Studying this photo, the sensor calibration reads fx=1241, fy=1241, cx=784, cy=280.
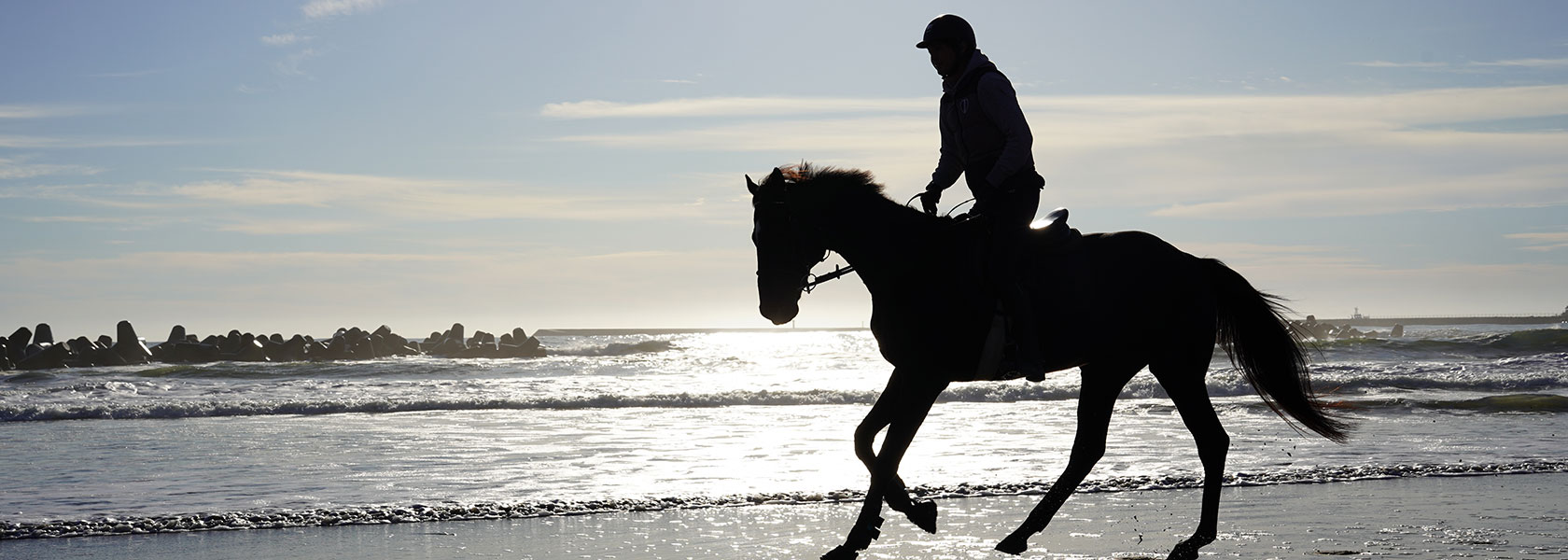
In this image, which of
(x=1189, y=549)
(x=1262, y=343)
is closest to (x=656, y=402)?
(x=1262, y=343)

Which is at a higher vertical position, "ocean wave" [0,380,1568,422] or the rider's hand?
the rider's hand

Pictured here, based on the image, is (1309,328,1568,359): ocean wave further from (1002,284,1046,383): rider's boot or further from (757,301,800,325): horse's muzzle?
(757,301,800,325): horse's muzzle

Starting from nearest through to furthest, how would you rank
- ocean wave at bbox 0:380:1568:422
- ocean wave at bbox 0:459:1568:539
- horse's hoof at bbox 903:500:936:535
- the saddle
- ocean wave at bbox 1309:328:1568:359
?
horse's hoof at bbox 903:500:936:535 → the saddle → ocean wave at bbox 0:459:1568:539 → ocean wave at bbox 0:380:1568:422 → ocean wave at bbox 1309:328:1568:359

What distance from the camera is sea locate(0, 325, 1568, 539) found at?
941 cm

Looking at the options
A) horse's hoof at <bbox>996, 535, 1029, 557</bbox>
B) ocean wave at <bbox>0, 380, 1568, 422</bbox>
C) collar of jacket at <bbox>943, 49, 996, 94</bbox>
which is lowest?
horse's hoof at <bbox>996, 535, 1029, 557</bbox>

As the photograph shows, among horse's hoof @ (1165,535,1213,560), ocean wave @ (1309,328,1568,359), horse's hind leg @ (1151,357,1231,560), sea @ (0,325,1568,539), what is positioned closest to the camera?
horse's hoof @ (1165,535,1213,560)

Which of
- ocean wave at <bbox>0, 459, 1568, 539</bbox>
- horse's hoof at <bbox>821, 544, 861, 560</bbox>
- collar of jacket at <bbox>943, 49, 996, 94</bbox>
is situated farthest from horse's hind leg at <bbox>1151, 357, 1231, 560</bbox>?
ocean wave at <bbox>0, 459, 1568, 539</bbox>

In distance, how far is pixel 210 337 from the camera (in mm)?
47906

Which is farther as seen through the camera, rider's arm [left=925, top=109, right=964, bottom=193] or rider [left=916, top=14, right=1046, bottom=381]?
rider's arm [left=925, top=109, right=964, bottom=193]

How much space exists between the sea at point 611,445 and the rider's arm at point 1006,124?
110 centimetres

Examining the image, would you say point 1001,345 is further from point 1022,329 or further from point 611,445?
point 611,445

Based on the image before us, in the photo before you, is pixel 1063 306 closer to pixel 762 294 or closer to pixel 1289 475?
pixel 762 294

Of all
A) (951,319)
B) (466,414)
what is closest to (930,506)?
(951,319)

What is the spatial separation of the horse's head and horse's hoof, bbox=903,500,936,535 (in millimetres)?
1029
